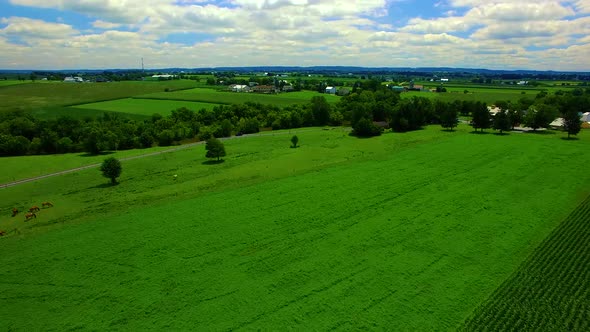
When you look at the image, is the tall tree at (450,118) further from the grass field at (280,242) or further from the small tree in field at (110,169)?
the small tree in field at (110,169)

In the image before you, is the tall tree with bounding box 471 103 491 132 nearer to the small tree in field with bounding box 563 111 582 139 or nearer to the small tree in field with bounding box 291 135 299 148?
the small tree in field with bounding box 563 111 582 139

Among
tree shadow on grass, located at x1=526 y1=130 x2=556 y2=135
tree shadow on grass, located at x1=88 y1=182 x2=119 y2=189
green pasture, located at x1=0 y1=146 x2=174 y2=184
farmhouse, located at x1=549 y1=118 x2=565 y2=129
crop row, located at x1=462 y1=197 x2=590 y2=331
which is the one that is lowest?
crop row, located at x1=462 y1=197 x2=590 y2=331

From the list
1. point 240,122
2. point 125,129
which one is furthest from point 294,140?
point 125,129

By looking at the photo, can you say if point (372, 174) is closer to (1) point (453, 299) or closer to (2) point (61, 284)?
(1) point (453, 299)

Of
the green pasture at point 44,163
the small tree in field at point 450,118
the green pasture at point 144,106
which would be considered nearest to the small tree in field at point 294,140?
the green pasture at point 44,163

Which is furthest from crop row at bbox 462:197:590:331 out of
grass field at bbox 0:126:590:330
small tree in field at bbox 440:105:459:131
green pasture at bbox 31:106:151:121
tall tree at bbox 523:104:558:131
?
green pasture at bbox 31:106:151:121

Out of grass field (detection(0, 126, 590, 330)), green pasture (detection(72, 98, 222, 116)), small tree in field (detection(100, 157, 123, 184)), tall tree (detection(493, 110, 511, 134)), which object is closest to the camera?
grass field (detection(0, 126, 590, 330))

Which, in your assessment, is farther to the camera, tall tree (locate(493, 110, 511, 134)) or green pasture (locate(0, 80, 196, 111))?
green pasture (locate(0, 80, 196, 111))
